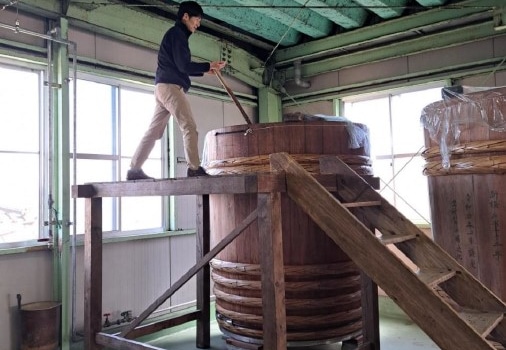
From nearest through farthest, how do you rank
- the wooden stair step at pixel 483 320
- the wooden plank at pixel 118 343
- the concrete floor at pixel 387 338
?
the wooden stair step at pixel 483 320, the wooden plank at pixel 118 343, the concrete floor at pixel 387 338

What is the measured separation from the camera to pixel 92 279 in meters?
3.28

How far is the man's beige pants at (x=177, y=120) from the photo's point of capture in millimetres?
3080

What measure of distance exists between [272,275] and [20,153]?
2674 mm

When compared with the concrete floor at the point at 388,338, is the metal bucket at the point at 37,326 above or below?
above

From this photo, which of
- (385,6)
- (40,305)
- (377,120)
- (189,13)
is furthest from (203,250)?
(385,6)

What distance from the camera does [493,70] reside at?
4.43 meters

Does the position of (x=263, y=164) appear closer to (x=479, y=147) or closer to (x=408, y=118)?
(x=479, y=147)

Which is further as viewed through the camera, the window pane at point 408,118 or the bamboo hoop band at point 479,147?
the window pane at point 408,118

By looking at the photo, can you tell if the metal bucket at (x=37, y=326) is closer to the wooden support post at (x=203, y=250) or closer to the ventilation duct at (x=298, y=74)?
the wooden support post at (x=203, y=250)

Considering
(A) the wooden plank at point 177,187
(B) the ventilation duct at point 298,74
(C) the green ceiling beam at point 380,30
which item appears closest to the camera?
(A) the wooden plank at point 177,187

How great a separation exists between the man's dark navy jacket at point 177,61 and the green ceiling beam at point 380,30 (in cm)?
251

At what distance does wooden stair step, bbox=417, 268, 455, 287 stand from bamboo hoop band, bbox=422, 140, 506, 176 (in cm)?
65

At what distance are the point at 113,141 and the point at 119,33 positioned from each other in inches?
41.8

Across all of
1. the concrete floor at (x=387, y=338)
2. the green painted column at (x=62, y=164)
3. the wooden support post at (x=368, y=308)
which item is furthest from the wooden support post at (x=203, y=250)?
the wooden support post at (x=368, y=308)
